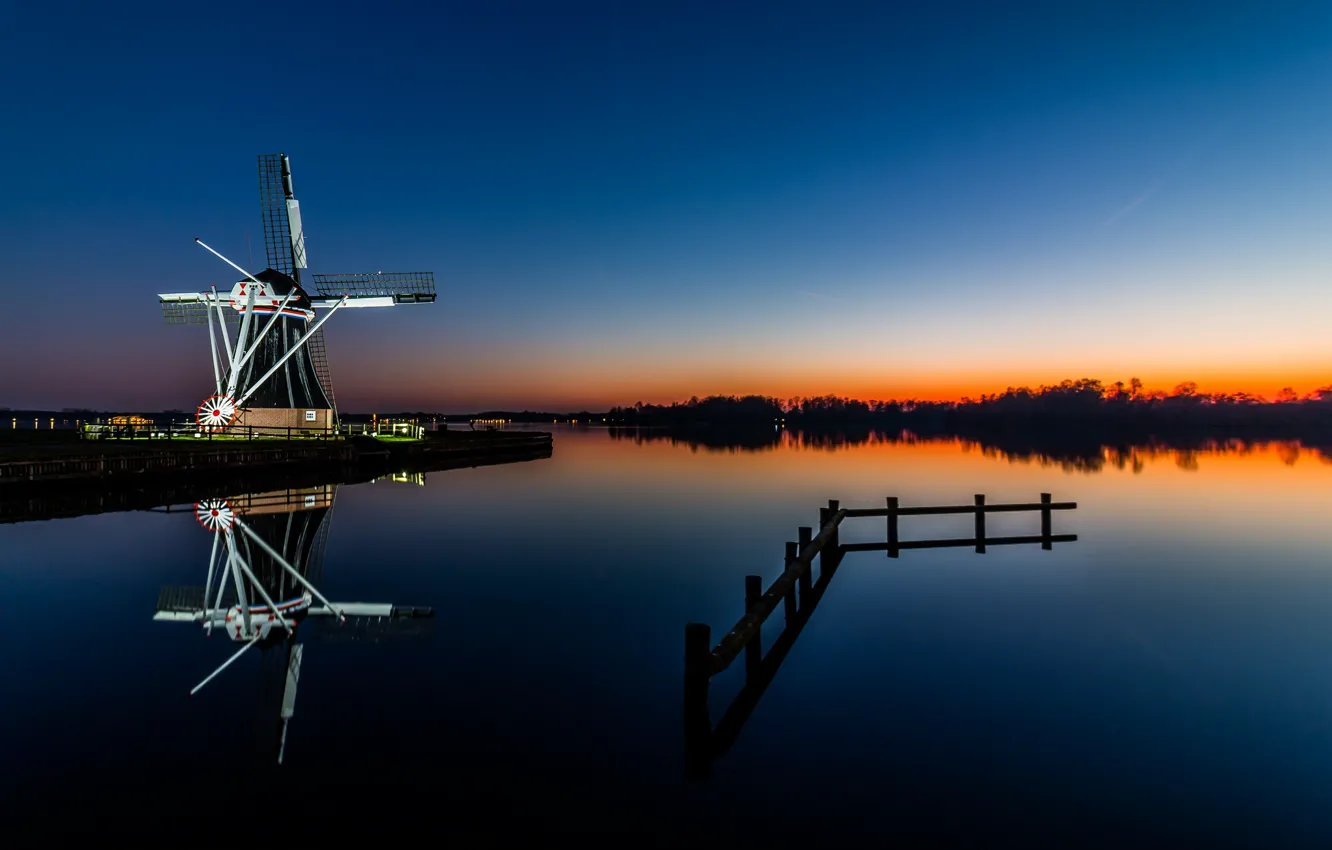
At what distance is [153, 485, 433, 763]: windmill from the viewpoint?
10945 millimetres

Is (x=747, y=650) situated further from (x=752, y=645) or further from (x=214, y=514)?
(x=214, y=514)

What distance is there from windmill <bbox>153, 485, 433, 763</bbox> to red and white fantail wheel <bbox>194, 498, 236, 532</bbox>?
0.35 ft

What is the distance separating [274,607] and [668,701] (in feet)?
29.1

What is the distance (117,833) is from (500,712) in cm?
407

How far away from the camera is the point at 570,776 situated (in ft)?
25.4

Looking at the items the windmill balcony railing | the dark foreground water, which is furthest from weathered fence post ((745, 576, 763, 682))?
the windmill balcony railing

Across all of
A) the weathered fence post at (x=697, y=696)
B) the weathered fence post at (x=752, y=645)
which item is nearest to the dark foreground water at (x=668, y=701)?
the weathered fence post at (x=697, y=696)

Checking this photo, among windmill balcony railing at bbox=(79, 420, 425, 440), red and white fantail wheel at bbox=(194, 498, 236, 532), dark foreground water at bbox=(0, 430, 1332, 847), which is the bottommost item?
dark foreground water at bbox=(0, 430, 1332, 847)

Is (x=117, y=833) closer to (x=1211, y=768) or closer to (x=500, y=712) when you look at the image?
(x=500, y=712)

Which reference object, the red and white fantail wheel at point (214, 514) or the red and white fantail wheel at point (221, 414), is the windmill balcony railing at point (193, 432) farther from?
the red and white fantail wheel at point (214, 514)

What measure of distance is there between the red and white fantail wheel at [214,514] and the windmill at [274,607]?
0.35ft

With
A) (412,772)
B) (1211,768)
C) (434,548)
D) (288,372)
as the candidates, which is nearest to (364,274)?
(288,372)

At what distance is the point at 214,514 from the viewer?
2475cm

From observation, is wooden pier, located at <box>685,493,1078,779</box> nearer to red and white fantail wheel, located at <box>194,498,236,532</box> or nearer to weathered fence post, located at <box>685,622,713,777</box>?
weathered fence post, located at <box>685,622,713,777</box>
